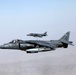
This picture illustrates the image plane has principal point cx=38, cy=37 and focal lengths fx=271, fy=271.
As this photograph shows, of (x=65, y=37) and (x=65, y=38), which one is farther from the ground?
(x=65, y=37)

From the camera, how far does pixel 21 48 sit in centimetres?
5597

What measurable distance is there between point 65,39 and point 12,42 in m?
17.4

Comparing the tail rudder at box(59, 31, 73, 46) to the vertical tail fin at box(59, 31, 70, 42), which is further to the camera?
the vertical tail fin at box(59, 31, 70, 42)

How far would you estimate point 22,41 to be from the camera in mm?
56719

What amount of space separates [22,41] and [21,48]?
163 centimetres

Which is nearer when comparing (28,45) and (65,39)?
(28,45)

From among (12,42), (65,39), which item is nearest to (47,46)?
(12,42)

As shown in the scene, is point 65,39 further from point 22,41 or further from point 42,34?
point 42,34

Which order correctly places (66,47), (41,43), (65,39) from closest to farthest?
(41,43), (66,47), (65,39)

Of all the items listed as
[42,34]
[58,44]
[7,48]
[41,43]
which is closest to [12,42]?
[7,48]

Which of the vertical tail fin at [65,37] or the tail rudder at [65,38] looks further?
the vertical tail fin at [65,37]

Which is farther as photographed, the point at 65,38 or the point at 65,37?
the point at 65,37

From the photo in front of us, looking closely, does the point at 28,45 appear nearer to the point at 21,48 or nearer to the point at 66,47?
the point at 21,48

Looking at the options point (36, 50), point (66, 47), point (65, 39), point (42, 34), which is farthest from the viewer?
point (42, 34)
